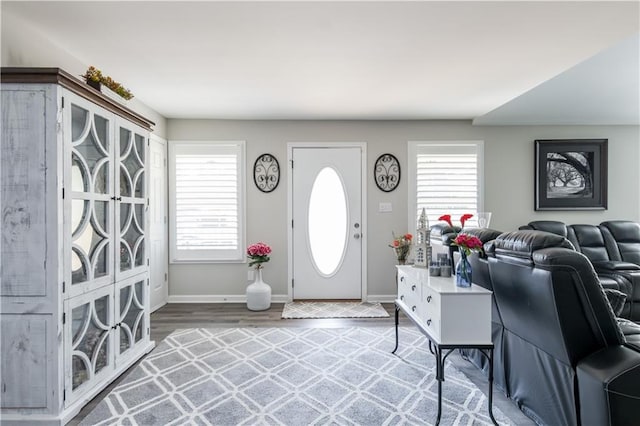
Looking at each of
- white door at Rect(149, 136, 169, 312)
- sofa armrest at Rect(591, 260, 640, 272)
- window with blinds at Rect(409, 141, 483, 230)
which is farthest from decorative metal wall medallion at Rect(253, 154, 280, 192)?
sofa armrest at Rect(591, 260, 640, 272)

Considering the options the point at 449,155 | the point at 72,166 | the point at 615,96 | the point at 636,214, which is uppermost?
the point at 615,96

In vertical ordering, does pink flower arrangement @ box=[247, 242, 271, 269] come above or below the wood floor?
above

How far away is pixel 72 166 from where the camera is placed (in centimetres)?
211

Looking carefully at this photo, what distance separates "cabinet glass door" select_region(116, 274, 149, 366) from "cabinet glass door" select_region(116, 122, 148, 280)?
11 centimetres

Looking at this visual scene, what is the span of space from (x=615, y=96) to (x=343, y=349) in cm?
386

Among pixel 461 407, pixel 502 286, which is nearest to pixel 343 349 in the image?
pixel 461 407

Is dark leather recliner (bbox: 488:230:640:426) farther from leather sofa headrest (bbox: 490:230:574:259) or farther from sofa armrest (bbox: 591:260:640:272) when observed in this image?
sofa armrest (bbox: 591:260:640:272)

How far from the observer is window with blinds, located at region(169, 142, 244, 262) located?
470 centimetres

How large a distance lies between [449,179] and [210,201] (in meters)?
3.32

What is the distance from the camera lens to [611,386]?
4.75 ft

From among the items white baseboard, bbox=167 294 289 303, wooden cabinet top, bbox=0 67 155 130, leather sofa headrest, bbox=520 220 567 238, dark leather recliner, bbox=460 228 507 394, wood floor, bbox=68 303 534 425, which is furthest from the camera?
white baseboard, bbox=167 294 289 303

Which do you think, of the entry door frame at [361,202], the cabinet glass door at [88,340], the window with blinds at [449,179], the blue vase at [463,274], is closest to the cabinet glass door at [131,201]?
the cabinet glass door at [88,340]

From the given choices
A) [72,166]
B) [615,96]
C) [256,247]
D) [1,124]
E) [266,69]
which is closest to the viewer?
[1,124]

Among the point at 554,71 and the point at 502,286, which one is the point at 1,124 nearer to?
the point at 502,286
